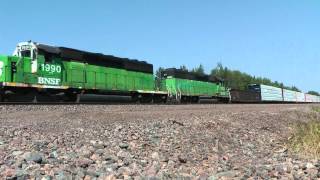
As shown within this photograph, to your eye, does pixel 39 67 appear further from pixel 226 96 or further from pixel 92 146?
pixel 226 96

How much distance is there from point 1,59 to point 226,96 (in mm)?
28424

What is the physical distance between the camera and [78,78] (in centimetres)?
2319

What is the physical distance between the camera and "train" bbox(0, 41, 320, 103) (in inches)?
773

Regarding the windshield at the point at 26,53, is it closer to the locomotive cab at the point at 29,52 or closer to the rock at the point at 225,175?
the locomotive cab at the point at 29,52

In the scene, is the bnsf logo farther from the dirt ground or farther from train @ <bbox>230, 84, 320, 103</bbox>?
train @ <bbox>230, 84, 320, 103</bbox>

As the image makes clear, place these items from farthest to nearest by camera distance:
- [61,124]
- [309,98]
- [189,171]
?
[309,98] → [61,124] → [189,171]

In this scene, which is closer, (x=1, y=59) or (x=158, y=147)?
(x=158, y=147)

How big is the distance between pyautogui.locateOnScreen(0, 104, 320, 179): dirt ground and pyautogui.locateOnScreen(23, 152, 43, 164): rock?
0.04 feet

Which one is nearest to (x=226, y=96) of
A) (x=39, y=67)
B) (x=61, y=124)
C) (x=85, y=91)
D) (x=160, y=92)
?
(x=160, y=92)


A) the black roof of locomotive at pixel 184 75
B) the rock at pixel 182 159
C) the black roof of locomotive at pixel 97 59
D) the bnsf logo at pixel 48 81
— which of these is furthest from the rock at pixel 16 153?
the black roof of locomotive at pixel 184 75

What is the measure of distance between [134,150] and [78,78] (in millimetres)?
14611

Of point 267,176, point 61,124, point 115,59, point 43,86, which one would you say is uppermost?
point 115,59

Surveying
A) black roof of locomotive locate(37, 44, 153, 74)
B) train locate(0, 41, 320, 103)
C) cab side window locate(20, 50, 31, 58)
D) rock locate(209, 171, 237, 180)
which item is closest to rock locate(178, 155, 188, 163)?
rock locate(209, 171, 237, 180)

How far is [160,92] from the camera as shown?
101ft
